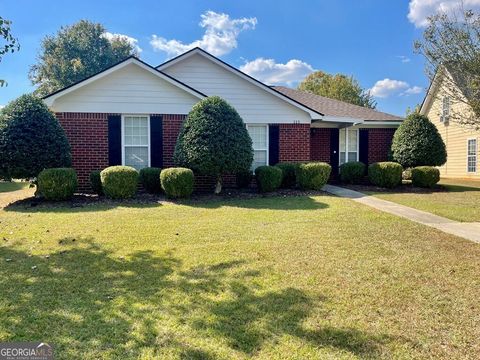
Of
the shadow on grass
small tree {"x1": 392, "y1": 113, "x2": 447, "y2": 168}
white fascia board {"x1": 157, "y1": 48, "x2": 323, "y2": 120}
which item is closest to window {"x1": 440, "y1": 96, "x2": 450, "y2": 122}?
small tree {"x1": 392, "y1": 113, "x2": 447, "y2": 168}

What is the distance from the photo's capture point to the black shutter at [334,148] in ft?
53.2

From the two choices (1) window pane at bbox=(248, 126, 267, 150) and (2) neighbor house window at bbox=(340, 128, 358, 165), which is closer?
(1) window pane at bbox=(248, 126, 267, 150)

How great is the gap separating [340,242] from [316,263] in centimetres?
121

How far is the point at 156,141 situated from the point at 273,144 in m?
4.52

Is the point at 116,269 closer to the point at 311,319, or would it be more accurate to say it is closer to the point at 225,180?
the point at 311,319

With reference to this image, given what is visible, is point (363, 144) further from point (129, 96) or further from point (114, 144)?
point (114, 144)

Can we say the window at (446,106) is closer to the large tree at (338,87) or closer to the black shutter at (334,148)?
the black shutter at (334,148)

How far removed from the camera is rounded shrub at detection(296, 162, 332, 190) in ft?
38.9

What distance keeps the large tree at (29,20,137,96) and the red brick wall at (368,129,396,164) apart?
31391mm

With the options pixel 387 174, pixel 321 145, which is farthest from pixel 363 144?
pixel 387 174

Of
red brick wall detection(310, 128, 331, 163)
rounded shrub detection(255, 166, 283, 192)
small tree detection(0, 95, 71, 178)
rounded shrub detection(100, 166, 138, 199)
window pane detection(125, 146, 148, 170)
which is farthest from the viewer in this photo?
red brick wall detection(310, 128, 331, 163)

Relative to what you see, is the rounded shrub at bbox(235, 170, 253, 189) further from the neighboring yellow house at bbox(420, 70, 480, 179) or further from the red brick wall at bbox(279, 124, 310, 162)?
the neighboring yellow house at bbox(420, 70, 480, 179)

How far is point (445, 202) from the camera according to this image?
10.1 metres

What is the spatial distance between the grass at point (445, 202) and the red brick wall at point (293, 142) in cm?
315
